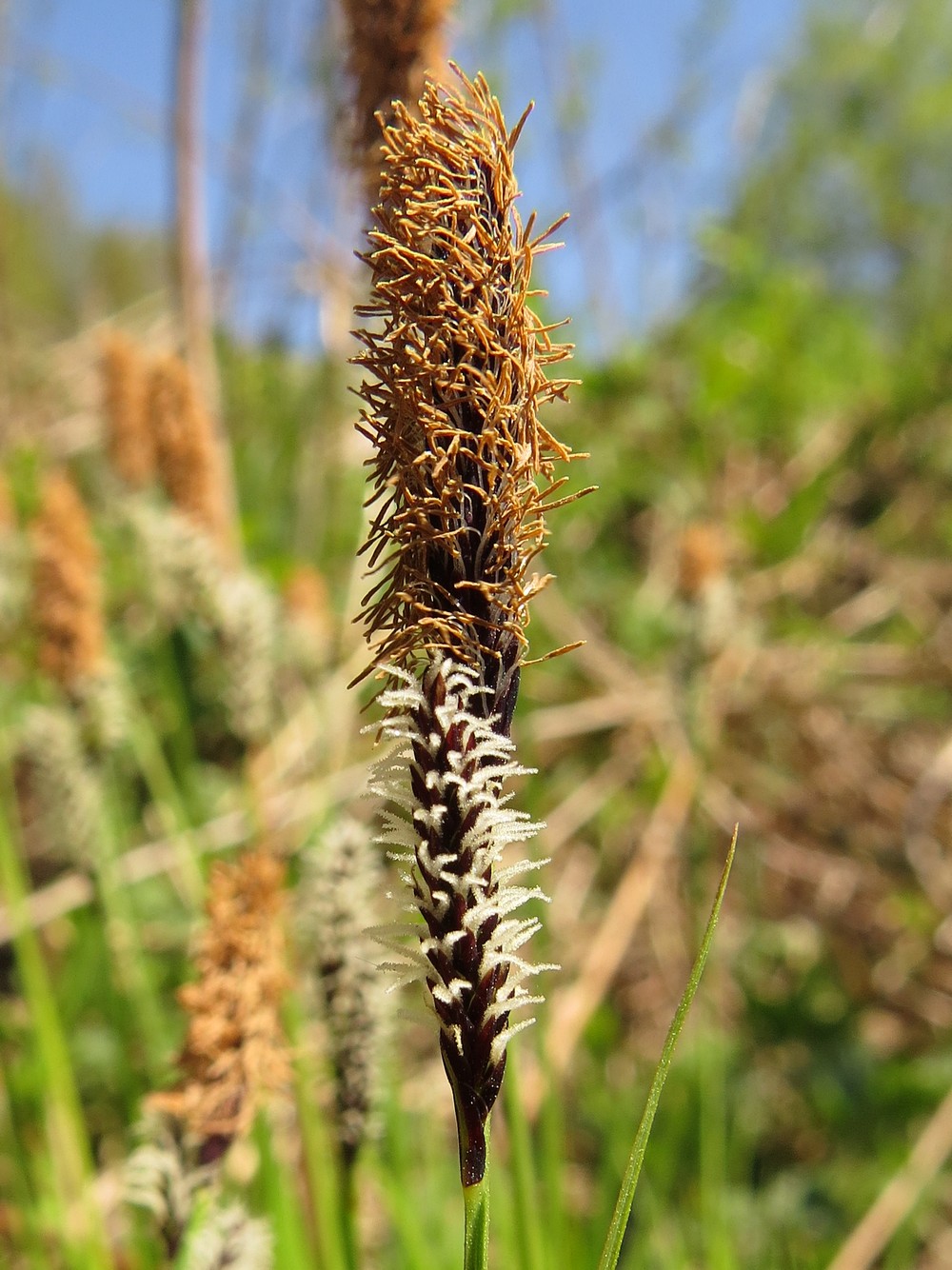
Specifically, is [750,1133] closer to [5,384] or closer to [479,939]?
[479,939]

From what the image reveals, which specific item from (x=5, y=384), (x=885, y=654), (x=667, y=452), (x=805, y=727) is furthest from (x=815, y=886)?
(x=5, y=384)

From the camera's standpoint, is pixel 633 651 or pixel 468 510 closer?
pixel 468 510

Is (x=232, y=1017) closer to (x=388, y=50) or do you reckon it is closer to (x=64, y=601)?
(x=388, y=50)

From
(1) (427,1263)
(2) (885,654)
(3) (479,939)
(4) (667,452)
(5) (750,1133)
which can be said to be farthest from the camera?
(4) (667,452)

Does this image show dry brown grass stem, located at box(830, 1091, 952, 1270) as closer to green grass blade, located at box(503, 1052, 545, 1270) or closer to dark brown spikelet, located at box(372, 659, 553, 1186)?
green grass blade, located at box(503, 1052, 545, 1270)

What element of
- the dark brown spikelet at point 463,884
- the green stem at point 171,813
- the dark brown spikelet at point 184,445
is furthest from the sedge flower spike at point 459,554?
the dark brown spikelet at point 184,445

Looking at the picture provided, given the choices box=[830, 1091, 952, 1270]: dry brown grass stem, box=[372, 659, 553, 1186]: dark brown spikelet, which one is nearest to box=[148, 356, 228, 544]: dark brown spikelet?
box=[372, 659, 553, 1186]: dark brown spikelet
